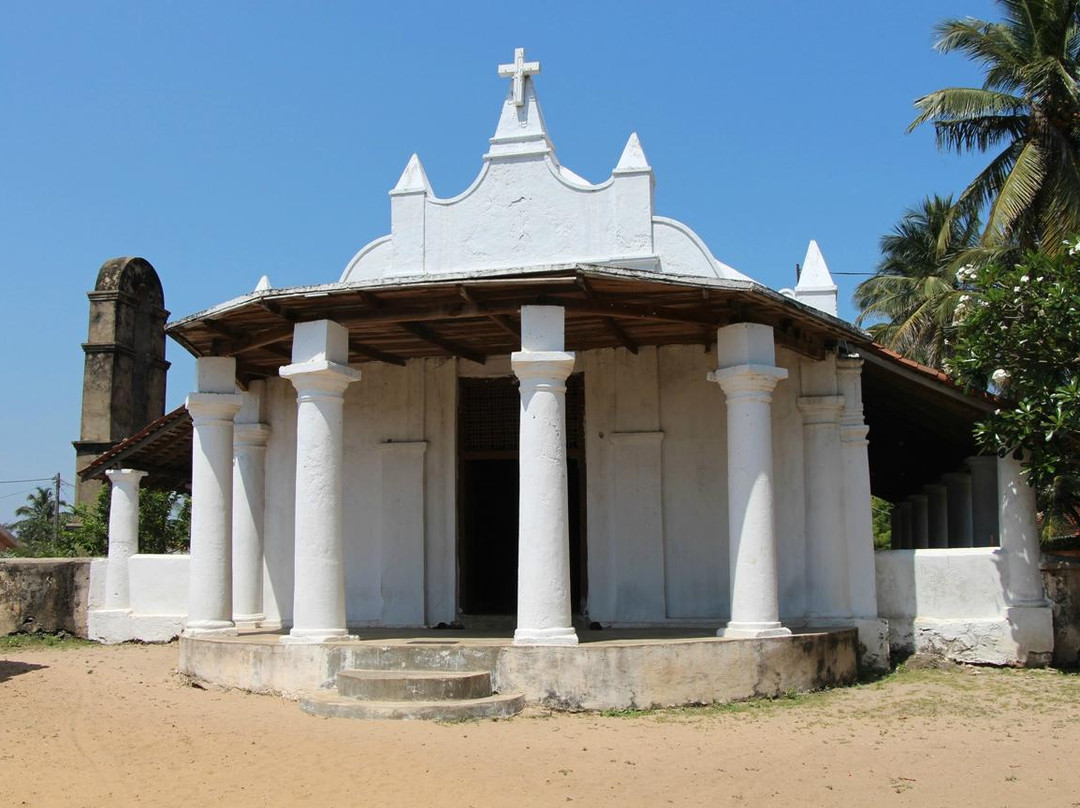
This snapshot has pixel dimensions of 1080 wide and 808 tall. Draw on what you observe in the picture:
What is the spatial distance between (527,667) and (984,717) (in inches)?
159

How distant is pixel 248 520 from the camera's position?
47.5ft

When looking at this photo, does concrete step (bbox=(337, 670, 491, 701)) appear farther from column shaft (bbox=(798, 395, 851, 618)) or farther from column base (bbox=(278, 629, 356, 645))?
column shaft (bbox=(798, 395, 851, 618))

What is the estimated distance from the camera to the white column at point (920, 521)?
25875 mm

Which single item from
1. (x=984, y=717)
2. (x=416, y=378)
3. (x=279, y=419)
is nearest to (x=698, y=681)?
(x=984, y=717)

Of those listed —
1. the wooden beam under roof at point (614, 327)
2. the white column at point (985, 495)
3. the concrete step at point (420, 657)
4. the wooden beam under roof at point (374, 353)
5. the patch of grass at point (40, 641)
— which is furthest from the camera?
the white column at point (985, 495)

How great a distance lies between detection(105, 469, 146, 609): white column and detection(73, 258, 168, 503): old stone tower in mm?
6406

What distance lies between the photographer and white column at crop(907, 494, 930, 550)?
2588 cm

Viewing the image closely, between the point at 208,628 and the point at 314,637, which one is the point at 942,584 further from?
the point at 208,628

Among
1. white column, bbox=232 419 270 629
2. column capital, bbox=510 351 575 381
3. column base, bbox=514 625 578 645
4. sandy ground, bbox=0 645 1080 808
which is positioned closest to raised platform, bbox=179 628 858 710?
column base, bbox=514 625 578 645

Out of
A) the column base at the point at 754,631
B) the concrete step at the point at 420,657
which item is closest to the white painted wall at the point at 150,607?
the concrete step at the point at 420,657

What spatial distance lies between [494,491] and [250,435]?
3710 millimetres

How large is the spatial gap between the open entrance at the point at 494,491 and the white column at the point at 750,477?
9.22 feet

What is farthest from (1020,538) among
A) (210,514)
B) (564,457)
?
(210,514)

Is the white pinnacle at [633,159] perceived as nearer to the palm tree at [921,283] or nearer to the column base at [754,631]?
the column base at [754,631]
